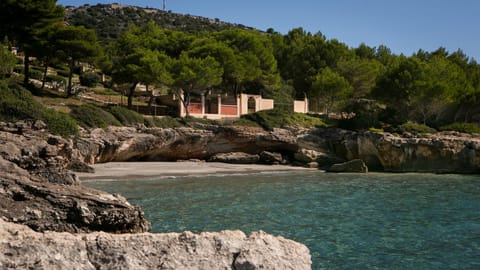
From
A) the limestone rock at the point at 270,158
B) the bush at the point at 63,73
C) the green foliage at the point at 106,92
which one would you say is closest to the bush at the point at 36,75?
the bush at the point at 63,73

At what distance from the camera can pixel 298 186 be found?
88.2 feet

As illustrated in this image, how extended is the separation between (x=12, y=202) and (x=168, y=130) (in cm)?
3243

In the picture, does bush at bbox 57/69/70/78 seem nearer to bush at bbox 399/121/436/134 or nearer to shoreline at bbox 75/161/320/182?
shoreline at bbox 75/161/320/182

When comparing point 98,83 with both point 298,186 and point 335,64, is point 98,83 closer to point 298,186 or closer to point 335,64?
point 335,64

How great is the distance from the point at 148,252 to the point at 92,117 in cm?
3306

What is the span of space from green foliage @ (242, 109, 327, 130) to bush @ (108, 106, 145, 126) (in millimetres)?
11933

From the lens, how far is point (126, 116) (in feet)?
130

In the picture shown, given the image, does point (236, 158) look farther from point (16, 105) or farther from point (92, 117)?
point (16, 105)

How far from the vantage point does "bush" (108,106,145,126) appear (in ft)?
128

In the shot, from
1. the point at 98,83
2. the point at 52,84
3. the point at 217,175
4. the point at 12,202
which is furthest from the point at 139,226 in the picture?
the point at 98,83

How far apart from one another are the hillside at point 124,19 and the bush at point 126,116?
2789 inches

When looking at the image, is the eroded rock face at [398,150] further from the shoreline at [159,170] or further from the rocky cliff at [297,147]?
the shoreline at [159,170]

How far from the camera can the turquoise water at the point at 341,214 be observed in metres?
11.2

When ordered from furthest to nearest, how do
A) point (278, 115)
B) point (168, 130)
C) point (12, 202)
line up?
point (278, 115) < point (168, 130) < point (12, 202)
